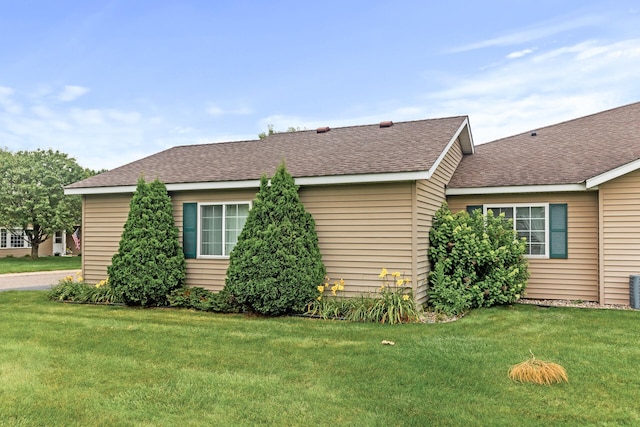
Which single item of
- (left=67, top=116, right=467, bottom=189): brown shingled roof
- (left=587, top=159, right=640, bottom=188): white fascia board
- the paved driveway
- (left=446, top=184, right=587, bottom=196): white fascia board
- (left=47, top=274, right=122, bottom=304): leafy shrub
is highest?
(left=67, top=116, right=467, bottom=189): brown shingled roof

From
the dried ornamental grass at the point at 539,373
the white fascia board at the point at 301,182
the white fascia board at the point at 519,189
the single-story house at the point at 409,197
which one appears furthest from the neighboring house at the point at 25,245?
the dried ornamental grass at the point at 539,373

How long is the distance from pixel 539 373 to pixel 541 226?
20.0 feet

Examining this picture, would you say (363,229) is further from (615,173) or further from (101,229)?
(101,229)

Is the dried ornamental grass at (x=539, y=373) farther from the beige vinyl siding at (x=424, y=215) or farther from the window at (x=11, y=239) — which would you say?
the window at (x=11, y=239)

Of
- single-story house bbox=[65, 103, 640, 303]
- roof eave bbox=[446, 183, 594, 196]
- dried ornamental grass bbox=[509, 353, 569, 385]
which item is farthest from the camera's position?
roof eave bbox=[446, 183, 594, 196]

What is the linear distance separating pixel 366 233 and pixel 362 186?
0.92 m

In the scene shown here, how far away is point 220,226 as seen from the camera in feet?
32.7

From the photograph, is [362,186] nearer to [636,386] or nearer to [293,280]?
[293,280]

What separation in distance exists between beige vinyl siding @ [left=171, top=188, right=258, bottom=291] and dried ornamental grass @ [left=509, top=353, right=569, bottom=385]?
6.44 metres

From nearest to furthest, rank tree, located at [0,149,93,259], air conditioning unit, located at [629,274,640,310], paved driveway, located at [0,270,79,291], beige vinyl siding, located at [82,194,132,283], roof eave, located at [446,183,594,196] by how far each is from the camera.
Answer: air conditioning unit, located at [629,274,640,310]
roof eave, located at [446,183,594,196]
beige vinyl siding, located at [82,194,132,283]
paved driveway, located at [0,270,79,291]
tree, located at [0,149,93,259]

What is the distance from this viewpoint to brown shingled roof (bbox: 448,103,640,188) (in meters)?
9.81

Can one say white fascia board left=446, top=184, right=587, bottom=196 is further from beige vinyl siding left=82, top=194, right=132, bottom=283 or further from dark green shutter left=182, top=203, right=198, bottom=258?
beige vinyl siding left=82, top=194, right=132, bottom=283

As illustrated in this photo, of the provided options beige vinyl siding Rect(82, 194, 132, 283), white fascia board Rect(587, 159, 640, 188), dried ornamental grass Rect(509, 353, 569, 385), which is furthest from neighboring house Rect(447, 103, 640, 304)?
beige vinyl siding Rect(82, 194, 132, 283)

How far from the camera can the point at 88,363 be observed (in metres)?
5.30
